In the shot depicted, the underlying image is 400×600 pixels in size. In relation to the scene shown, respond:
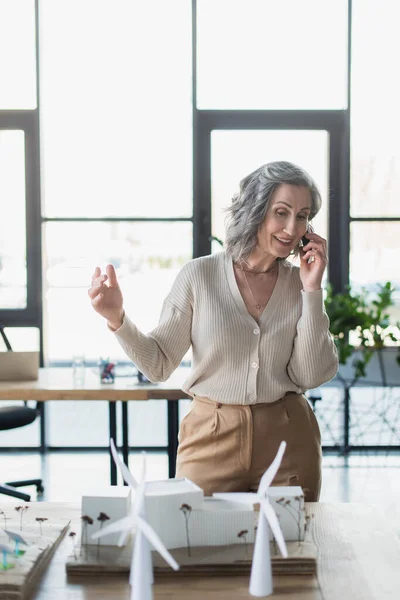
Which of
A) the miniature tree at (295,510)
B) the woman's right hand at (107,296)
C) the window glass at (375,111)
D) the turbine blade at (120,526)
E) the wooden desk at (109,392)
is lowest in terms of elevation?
the wooden desk at (109,392)

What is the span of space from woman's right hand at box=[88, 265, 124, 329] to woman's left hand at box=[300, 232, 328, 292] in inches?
20.0

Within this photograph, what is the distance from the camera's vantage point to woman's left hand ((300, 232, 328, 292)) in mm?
2086

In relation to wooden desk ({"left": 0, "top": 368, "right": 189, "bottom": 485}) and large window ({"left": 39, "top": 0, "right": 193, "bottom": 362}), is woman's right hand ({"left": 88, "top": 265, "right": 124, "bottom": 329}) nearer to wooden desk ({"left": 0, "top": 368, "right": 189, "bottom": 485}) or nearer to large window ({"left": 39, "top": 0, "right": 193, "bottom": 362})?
wooden desk ({"left": 0, "top": 368, "right": 189, "bottom": 485})

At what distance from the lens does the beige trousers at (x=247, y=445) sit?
6.61 feet

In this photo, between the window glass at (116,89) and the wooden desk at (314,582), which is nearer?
the wooden desk at (314,582)

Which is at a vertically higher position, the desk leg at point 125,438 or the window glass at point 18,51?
the window glass at point 18,51

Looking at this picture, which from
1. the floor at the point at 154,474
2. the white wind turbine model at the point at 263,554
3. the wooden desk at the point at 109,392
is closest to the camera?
the white wind turbine model at the point at 263,554

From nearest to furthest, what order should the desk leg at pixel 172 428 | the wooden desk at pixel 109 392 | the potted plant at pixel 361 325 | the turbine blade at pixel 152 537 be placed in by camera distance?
the turbine blade at pixel 152 537
the wooden desk at pixel 109 392
the desk leg at pixel 172 428
the potted plant at pixel 361 325

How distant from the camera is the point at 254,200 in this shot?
2125 millimetres

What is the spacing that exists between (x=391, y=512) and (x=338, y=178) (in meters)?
2.30

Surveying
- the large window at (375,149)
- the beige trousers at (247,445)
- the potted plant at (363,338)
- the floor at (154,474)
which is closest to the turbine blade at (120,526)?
the beige trousers at (247,445)

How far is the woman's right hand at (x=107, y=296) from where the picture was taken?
2.00 m

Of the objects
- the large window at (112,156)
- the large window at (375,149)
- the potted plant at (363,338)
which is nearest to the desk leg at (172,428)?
the potted plant at (363,338)

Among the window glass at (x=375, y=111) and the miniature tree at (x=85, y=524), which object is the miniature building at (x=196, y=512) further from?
the window glass at (x=375, y=111)
